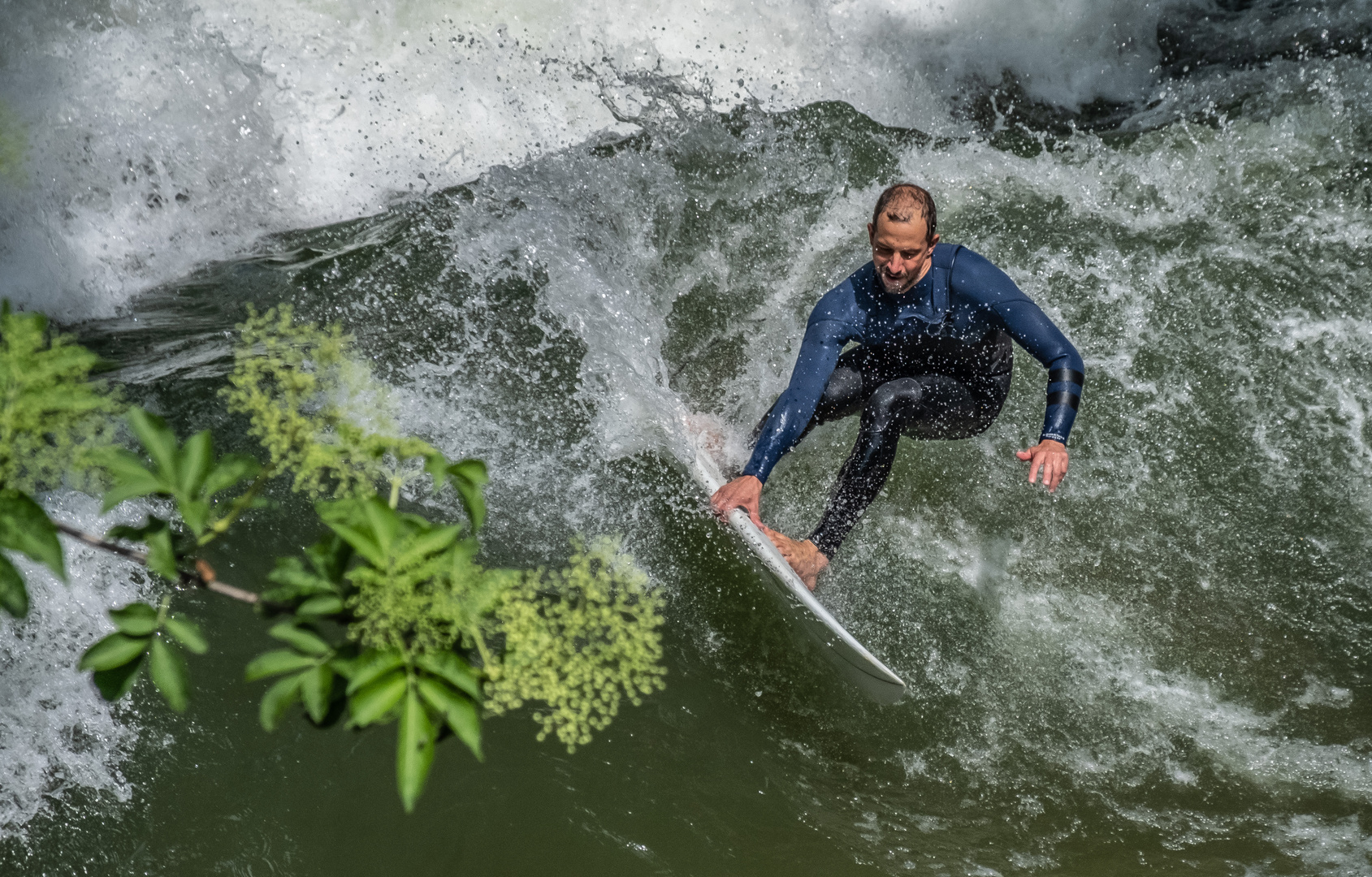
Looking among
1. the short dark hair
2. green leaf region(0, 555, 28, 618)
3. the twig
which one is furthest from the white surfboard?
green leaf region(0, 555, 28, 618)

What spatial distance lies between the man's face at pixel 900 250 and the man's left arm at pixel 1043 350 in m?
0.13

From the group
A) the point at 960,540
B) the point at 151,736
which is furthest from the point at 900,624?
the point at 151,736

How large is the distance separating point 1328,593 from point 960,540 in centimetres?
109

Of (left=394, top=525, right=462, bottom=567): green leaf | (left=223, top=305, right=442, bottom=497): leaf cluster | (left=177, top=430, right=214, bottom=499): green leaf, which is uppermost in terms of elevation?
(left=223, top=305, right=442, bottom=497): leaf cluster

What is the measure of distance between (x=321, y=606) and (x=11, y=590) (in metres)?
0.23

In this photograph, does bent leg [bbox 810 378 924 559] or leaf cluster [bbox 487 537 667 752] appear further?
bent leg [bbox 810 378 924 559]

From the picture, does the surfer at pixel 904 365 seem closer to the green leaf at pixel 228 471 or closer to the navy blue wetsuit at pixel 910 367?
the navy blue wetsuit at pixel 910 367

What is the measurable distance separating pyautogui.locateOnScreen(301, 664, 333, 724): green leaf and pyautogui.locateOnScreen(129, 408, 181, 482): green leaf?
0.62 ft

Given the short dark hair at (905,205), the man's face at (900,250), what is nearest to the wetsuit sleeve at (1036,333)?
the man's face at (900,250)

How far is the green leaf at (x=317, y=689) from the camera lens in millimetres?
700

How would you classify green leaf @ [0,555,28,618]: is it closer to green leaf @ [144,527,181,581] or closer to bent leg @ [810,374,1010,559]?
green leaf @ [144,527,181,581]

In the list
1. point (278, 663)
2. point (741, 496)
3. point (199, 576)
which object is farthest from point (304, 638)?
point (741, 496)

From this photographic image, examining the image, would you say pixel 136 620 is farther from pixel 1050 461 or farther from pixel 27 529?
pixel 1050 461

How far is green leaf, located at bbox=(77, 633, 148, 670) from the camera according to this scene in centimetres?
70
